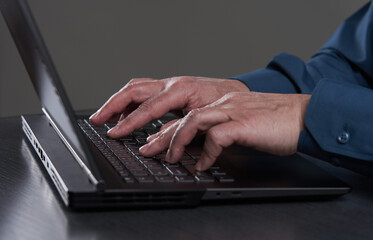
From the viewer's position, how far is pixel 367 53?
1.56 m

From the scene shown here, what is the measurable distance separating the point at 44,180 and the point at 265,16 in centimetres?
314

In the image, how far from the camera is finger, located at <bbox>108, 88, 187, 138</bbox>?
38.8 inches

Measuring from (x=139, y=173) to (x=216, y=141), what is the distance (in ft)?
0.44

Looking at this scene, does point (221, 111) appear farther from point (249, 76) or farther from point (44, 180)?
point (249, 76)

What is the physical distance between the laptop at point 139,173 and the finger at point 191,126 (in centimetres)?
2

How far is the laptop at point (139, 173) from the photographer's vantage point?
26.5 inches

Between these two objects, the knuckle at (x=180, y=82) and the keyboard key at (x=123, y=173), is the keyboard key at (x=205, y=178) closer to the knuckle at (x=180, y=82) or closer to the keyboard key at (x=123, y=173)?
the keyboard key at (x=123, y=173)

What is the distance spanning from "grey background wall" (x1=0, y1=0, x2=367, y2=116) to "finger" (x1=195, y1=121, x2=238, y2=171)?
251 centimetres

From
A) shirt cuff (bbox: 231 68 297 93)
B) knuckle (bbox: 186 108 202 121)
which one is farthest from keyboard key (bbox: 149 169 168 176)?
shirt cuff (bbox: 231 68 297 93)

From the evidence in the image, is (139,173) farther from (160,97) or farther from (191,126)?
(160,97)

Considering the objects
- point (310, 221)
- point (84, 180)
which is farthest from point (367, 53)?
point (84, 180)

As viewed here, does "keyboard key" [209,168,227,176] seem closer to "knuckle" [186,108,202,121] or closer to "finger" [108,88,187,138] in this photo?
"knuckle" [186,108,202,121]

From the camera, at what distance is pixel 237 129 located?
84 cm

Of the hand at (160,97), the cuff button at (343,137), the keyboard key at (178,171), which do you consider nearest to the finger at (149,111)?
the hand at (160,97)
